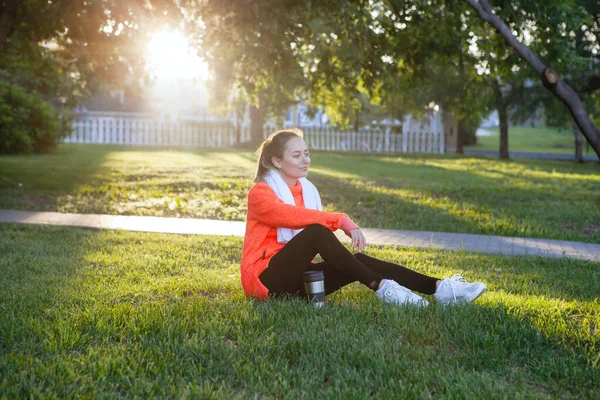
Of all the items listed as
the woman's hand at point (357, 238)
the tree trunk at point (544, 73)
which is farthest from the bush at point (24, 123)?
the woman's hand at point (357, 238)

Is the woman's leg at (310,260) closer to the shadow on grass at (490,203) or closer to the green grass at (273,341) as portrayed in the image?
the green grass at (273,341)

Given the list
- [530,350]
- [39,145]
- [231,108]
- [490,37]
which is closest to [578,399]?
[530,350]

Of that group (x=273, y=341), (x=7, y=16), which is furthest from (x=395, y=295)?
(x=7, y=16)

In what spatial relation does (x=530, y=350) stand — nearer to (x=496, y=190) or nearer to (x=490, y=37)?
(x=490, y=37)

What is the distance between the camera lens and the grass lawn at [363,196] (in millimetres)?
10664

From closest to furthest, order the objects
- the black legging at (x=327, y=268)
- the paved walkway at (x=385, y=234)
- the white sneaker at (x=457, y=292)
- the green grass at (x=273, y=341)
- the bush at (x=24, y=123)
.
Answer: the green grass at (x=273, y=341) → the black legging at (x=327, y=268) → the white sneaker at (x=457, y=292) → the paved walkway at (x=385, y=234) → the bush at (x=24, y=123)

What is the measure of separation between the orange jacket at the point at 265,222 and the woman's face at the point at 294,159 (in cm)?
18

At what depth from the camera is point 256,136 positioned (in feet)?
116

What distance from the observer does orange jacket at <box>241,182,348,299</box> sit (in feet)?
16.0

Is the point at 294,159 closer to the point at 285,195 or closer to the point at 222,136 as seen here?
the point at 285,195

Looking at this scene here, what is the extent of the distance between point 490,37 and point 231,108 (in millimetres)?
25583

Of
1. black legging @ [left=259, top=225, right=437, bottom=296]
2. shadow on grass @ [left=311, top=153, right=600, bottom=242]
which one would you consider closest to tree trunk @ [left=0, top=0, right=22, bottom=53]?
shadow on grass @ [left=311, top=153, right=600, bottom=242]

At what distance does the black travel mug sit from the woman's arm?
1.10ft

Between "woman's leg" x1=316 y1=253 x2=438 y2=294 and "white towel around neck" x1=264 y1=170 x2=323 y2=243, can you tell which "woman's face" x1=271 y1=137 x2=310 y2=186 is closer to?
"white towel around neck" x1=264 y1=170 x2=323 y2=243
